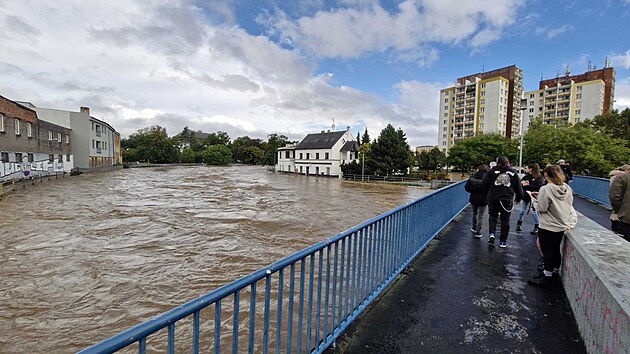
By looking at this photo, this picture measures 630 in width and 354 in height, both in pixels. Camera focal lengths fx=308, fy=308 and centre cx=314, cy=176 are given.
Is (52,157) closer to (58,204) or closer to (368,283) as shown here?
(58,204)

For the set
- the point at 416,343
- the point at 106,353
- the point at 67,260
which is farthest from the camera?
the point at 67,260

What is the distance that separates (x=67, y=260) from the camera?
22.7 feet

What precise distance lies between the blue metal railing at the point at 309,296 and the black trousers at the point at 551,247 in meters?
1.58

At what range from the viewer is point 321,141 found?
5856 centimetres

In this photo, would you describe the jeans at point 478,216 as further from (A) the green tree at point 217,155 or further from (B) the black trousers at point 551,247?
(A) the green tree at point 217,155

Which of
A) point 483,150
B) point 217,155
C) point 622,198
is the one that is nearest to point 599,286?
point 622,198

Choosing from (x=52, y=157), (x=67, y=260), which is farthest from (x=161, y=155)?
(x=67, y=260)

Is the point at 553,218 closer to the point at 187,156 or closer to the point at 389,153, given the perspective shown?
the point at 389,153

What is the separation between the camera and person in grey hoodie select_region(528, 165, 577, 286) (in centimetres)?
378

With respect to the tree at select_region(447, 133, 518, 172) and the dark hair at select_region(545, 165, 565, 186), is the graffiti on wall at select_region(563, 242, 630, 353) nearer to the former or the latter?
the dark hair at select_region(545, 165, 565, 186)

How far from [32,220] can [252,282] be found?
541 inches

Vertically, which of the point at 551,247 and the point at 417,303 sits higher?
the point at 551,247

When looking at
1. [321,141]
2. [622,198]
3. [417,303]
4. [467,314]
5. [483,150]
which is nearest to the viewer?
[467,314]

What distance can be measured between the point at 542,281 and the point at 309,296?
331cm
